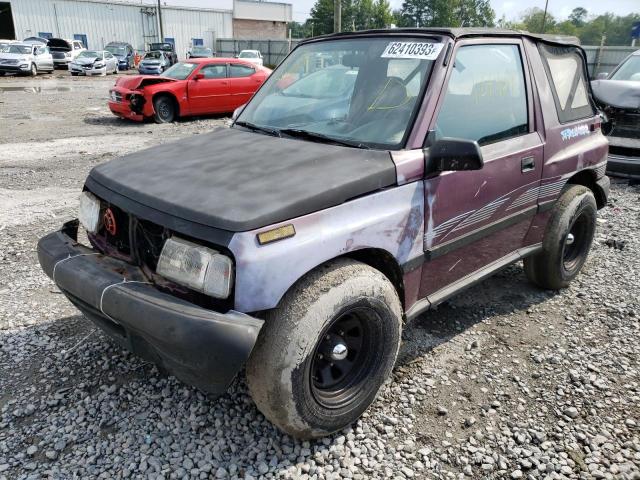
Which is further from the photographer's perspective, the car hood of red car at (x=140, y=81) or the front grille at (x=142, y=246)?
the car hood of red car at (x=140, y=81)

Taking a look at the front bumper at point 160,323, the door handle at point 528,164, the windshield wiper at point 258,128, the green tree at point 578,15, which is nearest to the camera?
the front bumper at point 160,323

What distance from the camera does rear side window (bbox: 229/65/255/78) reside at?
44.5 ft

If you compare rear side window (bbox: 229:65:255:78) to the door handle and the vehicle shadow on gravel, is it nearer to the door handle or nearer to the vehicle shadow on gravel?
the vehicle shadow on gravel

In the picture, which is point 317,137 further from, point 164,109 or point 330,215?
point 164,109

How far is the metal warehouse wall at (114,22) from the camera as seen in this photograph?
3956 cm

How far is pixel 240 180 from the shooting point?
7.95ft

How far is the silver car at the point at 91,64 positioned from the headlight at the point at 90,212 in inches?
1096

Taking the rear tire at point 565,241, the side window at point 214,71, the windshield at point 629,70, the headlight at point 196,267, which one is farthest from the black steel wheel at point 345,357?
the side window at point 214,71

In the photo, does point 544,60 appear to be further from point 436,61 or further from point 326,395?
point 326,395

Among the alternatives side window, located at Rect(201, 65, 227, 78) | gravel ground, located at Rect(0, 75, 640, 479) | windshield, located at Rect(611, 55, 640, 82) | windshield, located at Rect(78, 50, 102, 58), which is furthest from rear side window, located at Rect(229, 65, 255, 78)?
windshield, located at Rect(78, 50, 102, 58)

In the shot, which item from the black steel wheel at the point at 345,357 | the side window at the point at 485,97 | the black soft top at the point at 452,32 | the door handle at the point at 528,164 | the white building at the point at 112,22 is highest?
the white building at the point at 112,22

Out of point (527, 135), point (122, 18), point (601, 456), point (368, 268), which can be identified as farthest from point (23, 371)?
point (122, 18)

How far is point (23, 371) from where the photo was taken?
299 cm

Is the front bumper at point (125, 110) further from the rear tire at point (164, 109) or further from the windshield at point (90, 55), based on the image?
the windshield at point (90, 55)
